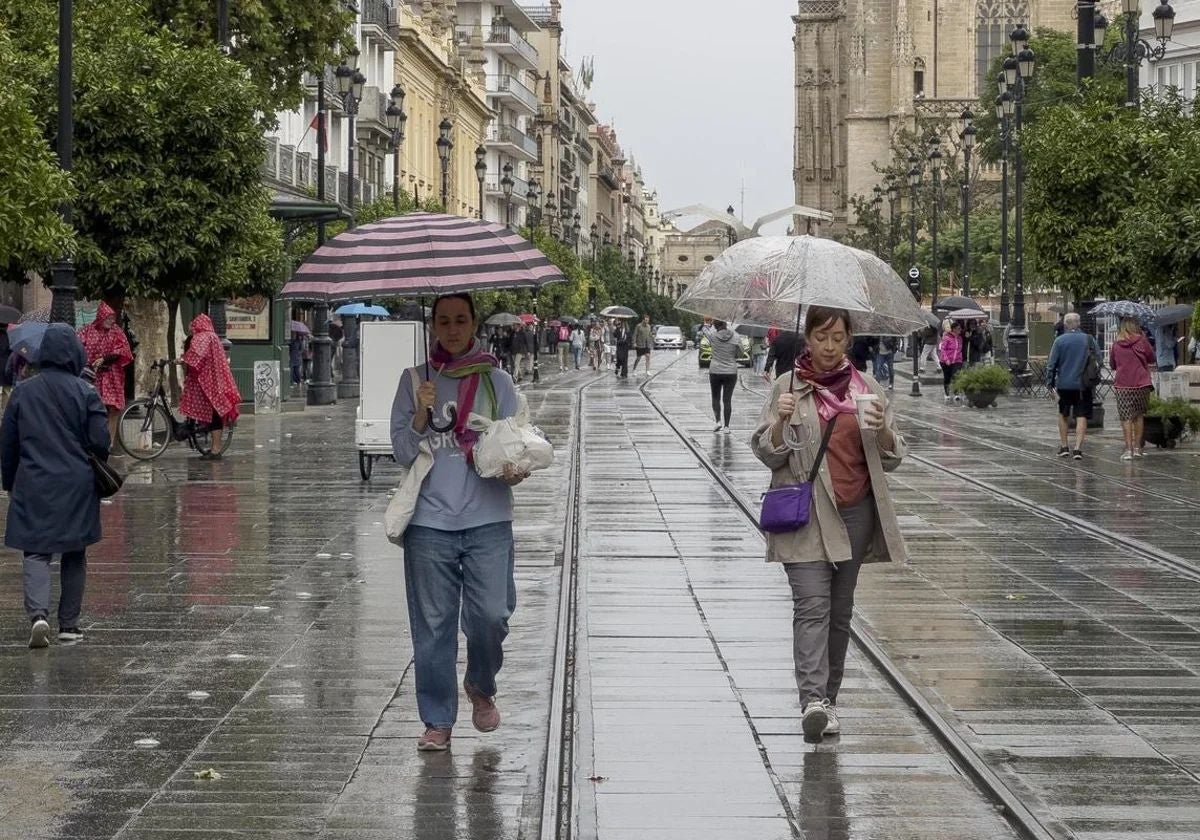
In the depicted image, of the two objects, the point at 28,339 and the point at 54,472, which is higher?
the point at 28,339

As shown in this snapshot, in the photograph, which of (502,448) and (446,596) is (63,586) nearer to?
(446,596)

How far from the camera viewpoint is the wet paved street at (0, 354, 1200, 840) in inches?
267

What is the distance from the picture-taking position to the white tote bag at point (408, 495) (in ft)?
24.5

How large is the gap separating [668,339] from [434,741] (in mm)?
113342

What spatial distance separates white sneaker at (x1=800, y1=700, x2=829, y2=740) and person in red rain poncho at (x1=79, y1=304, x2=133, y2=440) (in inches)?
593

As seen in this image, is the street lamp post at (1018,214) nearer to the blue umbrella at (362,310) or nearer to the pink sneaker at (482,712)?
the blue umbrella at (362,310)

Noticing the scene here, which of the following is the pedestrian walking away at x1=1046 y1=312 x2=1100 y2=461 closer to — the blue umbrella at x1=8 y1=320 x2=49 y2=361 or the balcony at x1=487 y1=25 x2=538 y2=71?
the blue umbrella at x1=8 y1=320 x2=49 y2=361

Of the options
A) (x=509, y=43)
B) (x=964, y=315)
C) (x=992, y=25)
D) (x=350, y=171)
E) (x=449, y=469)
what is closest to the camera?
(x=449, y=469)

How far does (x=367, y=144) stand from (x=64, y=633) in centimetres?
5550

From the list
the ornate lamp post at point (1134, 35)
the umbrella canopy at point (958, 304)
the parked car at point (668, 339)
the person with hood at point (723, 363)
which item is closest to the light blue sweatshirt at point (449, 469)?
the person with hood at point (723, 363)

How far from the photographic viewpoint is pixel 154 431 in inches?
908

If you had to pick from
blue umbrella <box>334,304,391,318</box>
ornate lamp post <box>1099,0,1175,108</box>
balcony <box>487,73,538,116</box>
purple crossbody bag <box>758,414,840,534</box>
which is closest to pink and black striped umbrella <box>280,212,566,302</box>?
purple crossbody bag <box>758,414,840,534</box>

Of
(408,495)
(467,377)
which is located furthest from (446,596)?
(467,377)

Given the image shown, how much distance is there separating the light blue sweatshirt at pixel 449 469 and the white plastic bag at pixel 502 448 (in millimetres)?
76
